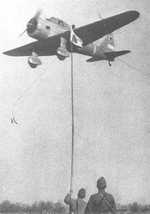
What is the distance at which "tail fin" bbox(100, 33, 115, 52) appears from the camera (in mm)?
7308

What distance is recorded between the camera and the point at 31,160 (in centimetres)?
757

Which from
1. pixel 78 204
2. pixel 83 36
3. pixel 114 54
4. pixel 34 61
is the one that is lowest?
pixel 78 204

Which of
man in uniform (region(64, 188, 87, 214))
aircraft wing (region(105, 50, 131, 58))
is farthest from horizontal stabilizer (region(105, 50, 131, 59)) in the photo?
man in uniform (region(64, 188, 87, 214))

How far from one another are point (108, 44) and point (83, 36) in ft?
4.32

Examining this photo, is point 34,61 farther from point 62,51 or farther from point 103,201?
point 103,201

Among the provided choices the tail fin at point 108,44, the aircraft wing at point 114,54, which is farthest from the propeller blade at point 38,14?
the tail fin at point 108,44

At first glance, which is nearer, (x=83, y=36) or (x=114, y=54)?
(x=83, y=36)

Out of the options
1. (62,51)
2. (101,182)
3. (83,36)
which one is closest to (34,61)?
(62,51)

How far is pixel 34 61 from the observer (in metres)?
6.14

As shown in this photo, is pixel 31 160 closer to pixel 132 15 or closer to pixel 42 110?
pixel 42 110

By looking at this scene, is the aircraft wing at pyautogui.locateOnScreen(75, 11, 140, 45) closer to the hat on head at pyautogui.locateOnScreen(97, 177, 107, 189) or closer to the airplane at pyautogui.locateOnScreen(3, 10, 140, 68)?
the airplane at pyautogui.locateOnScreen(3, 10, 140, 68)

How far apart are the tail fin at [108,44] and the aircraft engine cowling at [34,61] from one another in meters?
1.52

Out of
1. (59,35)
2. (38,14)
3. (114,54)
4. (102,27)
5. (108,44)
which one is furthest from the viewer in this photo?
(108,44)

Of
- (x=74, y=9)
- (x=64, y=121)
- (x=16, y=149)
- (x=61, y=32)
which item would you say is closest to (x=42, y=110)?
(x=64, y=121)
